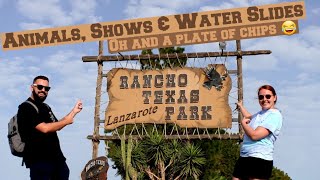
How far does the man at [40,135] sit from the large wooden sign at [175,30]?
1077cm

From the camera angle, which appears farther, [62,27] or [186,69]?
[186,69]

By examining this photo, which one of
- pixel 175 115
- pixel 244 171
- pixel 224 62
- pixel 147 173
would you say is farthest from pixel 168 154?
pixel 244 171

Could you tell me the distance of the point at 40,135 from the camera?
17.9 ft

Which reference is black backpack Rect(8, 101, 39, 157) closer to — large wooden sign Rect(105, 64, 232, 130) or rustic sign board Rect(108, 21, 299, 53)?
rustic sign board Rect(108, 21, 299, 53)

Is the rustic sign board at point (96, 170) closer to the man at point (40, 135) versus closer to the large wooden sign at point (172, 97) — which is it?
the man at point (40, 135)

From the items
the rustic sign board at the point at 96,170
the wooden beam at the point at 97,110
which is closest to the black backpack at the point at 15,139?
the rustic sign board at the point at 96,170

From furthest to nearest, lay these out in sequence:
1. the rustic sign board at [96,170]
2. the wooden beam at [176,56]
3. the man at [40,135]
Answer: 1. the wooden beam at [176,56]
2. the rustic sign board at [96,170]
3. the man at [40,135]

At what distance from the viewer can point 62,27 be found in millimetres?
16625

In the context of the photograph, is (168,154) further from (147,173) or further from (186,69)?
(186,69)

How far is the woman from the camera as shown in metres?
5.16

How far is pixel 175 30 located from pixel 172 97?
2.61 meters

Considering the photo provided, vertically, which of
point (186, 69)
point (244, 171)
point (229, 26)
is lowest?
point (244, 171)

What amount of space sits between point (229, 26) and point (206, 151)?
11815mm

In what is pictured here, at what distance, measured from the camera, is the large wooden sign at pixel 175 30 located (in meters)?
15.8
